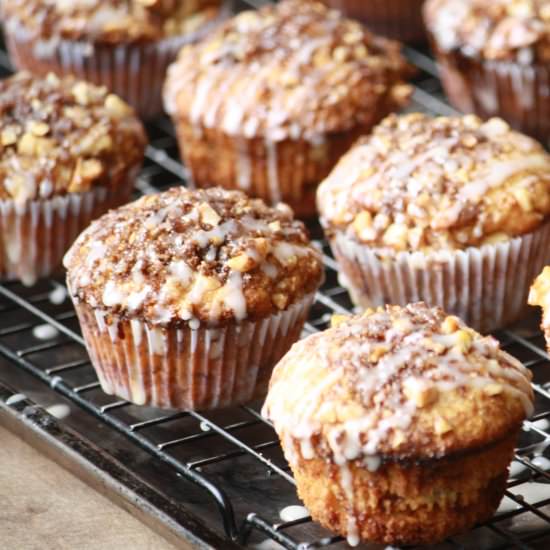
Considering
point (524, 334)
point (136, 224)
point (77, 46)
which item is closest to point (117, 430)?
point (136, 224)

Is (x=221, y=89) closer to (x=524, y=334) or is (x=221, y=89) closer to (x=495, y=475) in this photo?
(x=524, y=334)

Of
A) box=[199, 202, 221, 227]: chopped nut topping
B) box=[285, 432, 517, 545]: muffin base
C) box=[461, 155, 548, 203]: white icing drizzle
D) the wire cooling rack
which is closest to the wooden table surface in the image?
the wire cooling rack

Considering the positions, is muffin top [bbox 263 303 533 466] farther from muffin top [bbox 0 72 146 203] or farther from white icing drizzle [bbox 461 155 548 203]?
muffin top [bbox 0 72 146 203]

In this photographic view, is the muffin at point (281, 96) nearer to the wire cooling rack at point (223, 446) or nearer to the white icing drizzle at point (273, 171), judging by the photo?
the white icing drizzle at point (273, 171)

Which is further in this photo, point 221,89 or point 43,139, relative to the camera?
point 221,89

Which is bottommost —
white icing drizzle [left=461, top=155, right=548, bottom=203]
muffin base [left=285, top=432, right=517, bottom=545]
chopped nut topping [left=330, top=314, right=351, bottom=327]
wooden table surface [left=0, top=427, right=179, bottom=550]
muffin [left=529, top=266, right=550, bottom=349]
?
wooden table surface [left=0, top=427, right=179, bottom=550]

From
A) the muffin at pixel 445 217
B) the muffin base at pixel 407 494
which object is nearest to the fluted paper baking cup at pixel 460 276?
the muffin at pixel 445 217

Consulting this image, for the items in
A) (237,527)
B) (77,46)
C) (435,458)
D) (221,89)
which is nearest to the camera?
(435,458)
